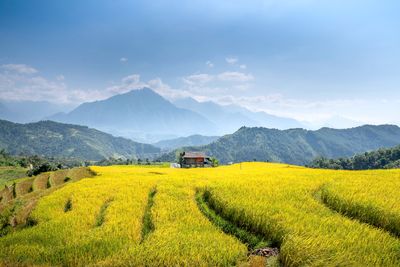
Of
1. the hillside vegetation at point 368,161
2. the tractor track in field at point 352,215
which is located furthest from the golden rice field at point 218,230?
the hillside vegetation at point 368,161

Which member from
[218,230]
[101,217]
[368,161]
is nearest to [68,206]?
[101,217]

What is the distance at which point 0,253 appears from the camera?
11445 mm

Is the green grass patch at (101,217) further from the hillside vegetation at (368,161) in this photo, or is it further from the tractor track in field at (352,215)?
the hillside vegetation at (368,161)

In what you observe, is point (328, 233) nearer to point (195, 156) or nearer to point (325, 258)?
point (325, 258)

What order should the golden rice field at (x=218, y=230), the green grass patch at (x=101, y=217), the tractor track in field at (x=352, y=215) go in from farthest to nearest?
the green grass patch at (x=101, y=217) < the tractor track in field at (x=352, y=215) < the golden rice field at (x=218, y=230)

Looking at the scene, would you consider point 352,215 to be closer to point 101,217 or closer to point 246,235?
point 246,235

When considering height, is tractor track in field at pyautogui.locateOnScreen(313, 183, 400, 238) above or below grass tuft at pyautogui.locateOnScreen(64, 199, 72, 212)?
above

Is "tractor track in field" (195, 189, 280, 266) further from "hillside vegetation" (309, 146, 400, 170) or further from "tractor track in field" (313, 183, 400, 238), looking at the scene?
"hillside vegetation" (309, 146, 400, 170)

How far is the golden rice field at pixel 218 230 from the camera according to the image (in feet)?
30.8

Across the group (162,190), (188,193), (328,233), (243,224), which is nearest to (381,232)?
(328,233)

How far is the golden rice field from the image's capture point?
938 cm

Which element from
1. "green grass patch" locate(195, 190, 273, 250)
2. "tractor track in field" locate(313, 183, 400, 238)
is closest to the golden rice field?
"tractor track in field" locate(313, 183, 400, 238)

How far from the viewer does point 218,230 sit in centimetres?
1293

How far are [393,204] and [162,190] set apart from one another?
14007 millimetres
